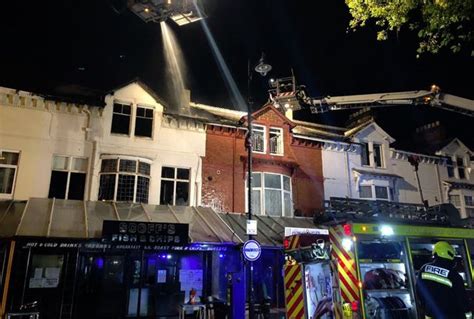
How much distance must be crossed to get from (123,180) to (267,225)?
660 centimetres

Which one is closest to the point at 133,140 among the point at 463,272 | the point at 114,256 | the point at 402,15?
the point at 114,256

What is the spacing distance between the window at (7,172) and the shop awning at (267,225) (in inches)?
336

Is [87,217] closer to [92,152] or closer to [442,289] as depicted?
[92,152]

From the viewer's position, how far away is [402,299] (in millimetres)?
7660

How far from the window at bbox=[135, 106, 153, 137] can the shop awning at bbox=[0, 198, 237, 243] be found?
11.1 feet

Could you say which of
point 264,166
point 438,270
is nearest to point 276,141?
point 264,166

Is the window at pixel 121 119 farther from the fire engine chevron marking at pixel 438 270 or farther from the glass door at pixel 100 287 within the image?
the fire engine chevron marking at pixel 438 270

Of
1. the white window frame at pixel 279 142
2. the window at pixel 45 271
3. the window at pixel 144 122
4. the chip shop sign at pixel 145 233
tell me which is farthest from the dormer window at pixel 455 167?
the window at pixel 45 271

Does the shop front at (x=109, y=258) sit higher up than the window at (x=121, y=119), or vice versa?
the window at (x=121, y=119)

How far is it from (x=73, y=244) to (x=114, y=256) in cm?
240

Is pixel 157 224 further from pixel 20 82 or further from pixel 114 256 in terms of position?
pixel 20 82

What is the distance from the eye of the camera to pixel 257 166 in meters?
18.3

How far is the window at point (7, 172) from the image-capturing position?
47.3ft

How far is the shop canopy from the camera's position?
501 inches
